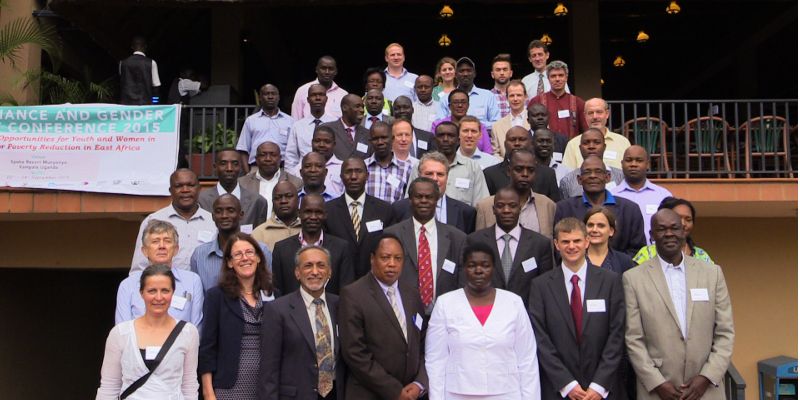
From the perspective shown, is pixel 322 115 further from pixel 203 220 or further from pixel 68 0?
pixel 68 0

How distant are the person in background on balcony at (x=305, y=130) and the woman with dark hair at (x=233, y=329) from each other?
3.32 metres

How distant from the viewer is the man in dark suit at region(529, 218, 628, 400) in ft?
17.5

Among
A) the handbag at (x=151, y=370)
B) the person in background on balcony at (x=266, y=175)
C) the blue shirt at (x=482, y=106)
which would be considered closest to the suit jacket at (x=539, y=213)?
the person in background on balcony at (x=266, y=175)

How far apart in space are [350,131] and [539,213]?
252cm

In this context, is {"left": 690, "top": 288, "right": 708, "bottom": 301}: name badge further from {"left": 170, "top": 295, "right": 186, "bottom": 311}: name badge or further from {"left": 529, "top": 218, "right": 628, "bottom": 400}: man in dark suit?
{"left": 170, "top": 295, "right": 186, "bottom": 311}: name badge

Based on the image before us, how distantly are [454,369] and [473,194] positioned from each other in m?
2.30

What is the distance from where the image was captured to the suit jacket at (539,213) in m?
6.56

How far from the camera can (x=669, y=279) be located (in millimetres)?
5578

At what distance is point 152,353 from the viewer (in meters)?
4.95

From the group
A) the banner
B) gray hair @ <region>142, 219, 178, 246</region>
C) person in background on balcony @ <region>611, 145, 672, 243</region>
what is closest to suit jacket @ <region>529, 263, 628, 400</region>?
person in background on balcony @ <region>611, 145, 672, 243</region>

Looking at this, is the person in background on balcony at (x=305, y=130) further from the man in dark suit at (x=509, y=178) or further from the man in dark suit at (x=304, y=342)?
the man in dark suit at (x=304, y=342)

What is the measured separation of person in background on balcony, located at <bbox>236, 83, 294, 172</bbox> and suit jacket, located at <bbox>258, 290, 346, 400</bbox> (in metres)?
4.31

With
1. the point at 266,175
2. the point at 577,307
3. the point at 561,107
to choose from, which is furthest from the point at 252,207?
the point at 561,107

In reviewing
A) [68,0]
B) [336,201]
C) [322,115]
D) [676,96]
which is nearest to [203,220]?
[336,201]
